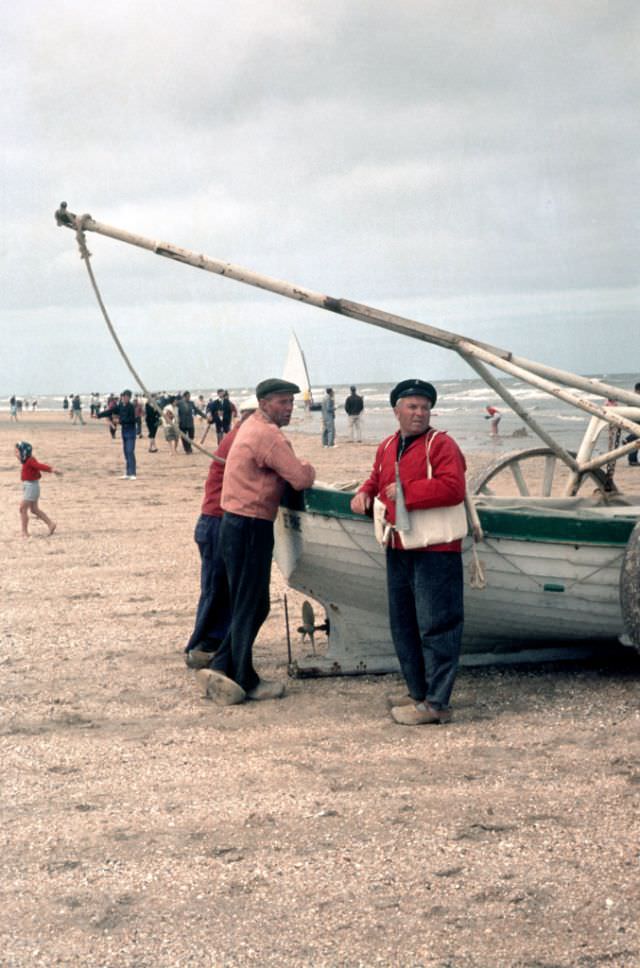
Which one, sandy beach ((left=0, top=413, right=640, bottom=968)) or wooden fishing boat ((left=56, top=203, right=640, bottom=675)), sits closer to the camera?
sandy beach ((left=0, top=413, right=640, bottom=968))

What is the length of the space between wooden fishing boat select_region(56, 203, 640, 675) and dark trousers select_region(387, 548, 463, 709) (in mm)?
379

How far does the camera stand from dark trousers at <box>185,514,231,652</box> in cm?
642

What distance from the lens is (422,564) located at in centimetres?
541

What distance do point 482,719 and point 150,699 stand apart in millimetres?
1970

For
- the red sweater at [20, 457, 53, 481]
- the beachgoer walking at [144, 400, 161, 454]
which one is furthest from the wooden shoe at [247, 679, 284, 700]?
the beachgoer walking at [144, 400, 161, 454]

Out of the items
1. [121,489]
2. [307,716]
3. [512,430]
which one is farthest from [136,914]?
[512,430]

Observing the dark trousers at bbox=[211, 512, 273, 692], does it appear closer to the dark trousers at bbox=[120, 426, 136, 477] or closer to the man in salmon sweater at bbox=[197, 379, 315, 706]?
the man in salmon sweater at bbox=[197, 379, 315, 706]

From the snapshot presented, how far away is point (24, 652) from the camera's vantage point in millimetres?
7281

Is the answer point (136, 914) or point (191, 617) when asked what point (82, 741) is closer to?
point (136, 914)

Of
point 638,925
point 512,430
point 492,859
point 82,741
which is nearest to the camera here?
point 638,925

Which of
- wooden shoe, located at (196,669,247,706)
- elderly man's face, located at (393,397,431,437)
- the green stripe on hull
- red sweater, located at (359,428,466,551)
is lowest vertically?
wooden shoe, located at (196,669,247,706)

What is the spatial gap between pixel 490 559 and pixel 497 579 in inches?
5.1

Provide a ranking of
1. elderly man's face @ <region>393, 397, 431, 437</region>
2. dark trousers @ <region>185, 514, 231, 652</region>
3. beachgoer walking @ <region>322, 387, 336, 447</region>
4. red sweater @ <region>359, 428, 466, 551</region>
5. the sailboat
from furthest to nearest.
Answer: beachgoer walking @ <region>322, 387, 336, 447</region>, the sailboat, dark trousers @ <region>185, 514, 231, 652</region>, elderly man's face @ <region>393, 397, 431, 437</region>, red sweater @ <region>359, 428, 466, 551</region>

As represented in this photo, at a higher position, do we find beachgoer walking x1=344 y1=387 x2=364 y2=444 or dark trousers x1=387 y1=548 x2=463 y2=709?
beachgoer walking x1=344 y1=387 x2=364 y2=444
